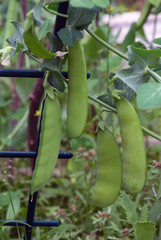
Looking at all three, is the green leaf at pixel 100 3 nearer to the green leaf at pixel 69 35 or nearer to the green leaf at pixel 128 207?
the green leaf at pixel 69 35

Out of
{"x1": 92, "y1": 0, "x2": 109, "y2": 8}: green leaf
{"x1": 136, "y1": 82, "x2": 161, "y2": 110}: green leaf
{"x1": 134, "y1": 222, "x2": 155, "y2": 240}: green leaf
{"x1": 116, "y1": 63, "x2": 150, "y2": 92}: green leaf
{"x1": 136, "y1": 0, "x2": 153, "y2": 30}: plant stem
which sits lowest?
{"x1": 134, "y1": 222, "x2": 155, "y2": 240}: green leaf

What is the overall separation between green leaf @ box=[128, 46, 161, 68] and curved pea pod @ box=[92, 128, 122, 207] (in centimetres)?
13

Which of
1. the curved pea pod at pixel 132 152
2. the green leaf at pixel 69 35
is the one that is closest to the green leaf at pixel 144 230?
the curved pea pod at pixel 132 152

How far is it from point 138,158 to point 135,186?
0.14 feet

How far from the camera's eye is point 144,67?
0.60 m

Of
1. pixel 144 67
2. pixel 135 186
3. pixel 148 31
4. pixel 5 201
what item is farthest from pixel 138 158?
pixel 148 31

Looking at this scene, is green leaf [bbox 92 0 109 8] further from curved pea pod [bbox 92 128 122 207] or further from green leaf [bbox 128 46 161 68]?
curved pea pod [bbox 92 128 122 207]

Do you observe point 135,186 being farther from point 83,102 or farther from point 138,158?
point 83,102

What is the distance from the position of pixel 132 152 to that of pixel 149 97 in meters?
0.09

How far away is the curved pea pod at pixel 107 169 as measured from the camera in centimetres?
58

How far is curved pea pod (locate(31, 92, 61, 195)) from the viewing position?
0.54 m

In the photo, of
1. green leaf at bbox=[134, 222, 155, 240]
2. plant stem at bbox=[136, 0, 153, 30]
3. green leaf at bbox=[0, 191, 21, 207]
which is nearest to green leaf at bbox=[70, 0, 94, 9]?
green leaf at bbox=[134, 222, 155, 240]

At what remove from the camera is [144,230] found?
70cm

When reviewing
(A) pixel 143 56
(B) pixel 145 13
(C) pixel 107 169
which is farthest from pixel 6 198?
(B) pixel 145 13
